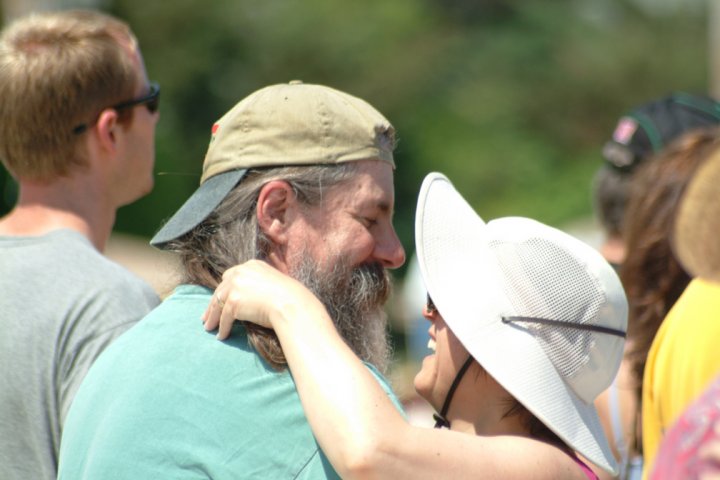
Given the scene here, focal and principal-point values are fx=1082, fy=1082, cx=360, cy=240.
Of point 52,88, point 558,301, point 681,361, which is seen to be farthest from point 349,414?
point 52,88

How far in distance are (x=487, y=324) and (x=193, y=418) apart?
65cm

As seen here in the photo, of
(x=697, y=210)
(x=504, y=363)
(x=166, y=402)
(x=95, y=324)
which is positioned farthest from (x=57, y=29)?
(x=697, y=210)

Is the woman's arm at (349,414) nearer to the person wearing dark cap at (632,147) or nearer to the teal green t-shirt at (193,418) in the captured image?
the teal green t-shirt at (193,418)

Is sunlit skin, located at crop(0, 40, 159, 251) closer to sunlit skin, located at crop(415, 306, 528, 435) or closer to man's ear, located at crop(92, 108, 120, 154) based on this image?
man's ear, located at crop(92, 108, 120, 154)

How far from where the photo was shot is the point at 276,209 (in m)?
2.48

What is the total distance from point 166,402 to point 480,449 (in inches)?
24.8

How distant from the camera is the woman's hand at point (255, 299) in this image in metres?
2.20

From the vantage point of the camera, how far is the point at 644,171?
3635 mm

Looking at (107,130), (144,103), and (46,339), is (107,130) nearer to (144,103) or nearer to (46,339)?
(144,103)

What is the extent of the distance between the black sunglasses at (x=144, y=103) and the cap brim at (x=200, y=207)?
889 millimetres

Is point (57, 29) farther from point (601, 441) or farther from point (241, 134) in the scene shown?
point (601, 441)

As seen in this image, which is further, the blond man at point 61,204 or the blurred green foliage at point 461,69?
the blurred green foliage at point 461,69

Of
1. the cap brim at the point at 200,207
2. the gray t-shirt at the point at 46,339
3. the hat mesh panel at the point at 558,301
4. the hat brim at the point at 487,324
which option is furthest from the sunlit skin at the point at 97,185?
the hat mesh panel at the point at 558,301

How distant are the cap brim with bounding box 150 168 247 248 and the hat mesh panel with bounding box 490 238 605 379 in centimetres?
68
